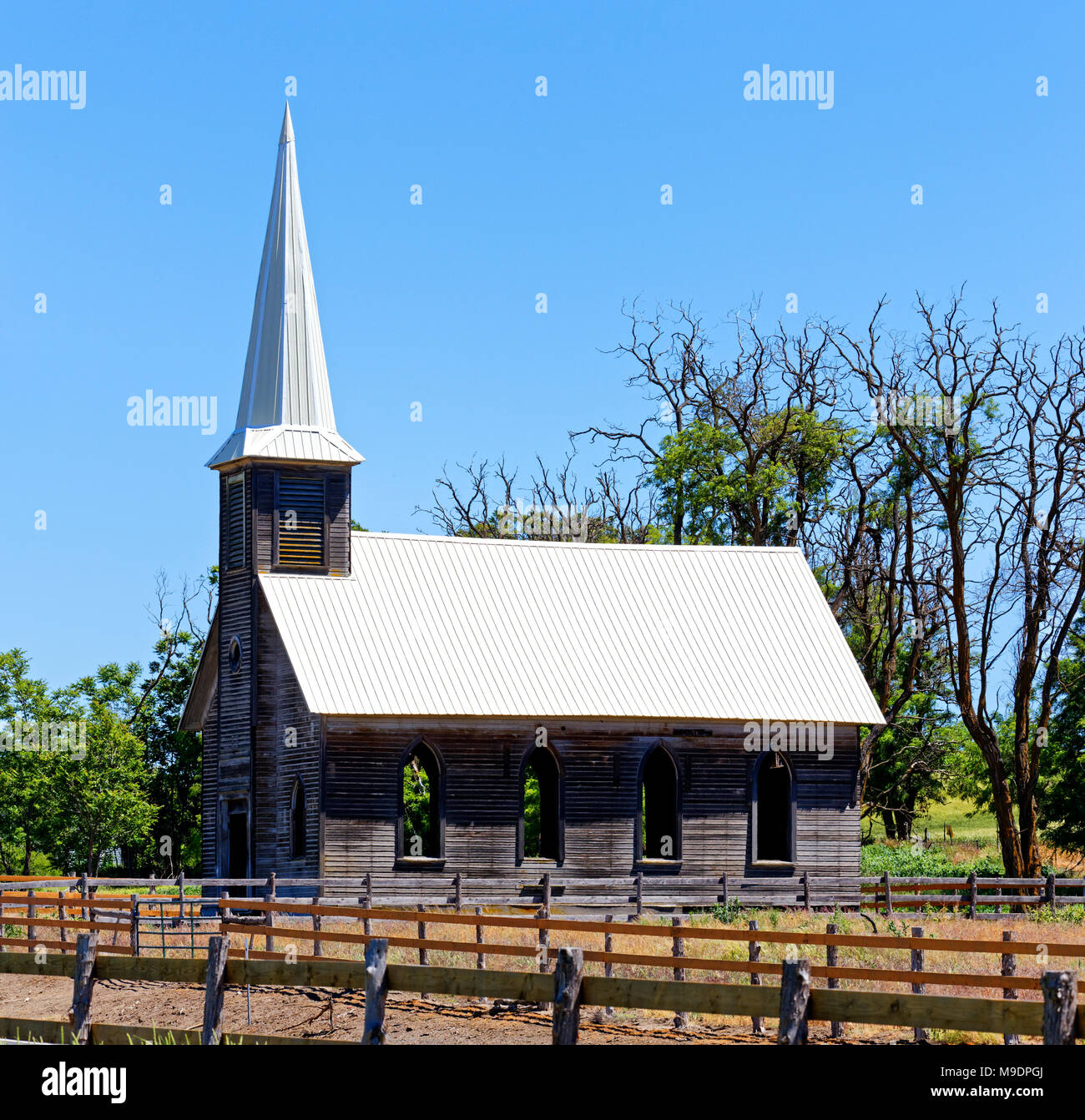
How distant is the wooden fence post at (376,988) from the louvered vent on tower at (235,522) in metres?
24.9

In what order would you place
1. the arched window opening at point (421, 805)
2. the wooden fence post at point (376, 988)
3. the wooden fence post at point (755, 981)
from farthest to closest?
the arched window opening at point (421, 805) < the wooden fence post at point (755, 981) < the wooden fence post at point (376, 988)

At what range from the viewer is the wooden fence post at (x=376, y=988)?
47.5 ft

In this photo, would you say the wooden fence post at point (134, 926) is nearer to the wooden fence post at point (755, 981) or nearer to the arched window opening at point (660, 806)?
the wooden fence post at point (755, 981)

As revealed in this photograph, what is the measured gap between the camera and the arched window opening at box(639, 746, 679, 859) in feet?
124

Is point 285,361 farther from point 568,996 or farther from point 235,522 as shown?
point 568,996

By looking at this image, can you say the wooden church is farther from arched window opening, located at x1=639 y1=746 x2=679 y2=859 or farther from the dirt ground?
the dirt ground

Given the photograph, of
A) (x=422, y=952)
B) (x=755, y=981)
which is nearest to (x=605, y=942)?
(x=422, y=952)

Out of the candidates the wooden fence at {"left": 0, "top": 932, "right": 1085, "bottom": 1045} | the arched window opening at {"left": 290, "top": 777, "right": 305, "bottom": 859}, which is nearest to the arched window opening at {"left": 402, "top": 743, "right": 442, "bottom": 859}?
the arched window opening at {"left": 290, "top": 777, "right": 305, "bottom": 859}

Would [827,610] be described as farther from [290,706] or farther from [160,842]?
[160,842]

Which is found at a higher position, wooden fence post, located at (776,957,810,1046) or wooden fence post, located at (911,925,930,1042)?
wooden fence post, located at (776,957,810,1046)

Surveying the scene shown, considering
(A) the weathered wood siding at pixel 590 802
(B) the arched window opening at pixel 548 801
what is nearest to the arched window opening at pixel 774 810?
(A) the weathered wood siding at pixel 590 802

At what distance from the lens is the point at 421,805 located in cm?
5491

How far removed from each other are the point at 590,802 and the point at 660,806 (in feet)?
8.73

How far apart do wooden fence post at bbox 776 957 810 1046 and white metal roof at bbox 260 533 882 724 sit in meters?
22.4
